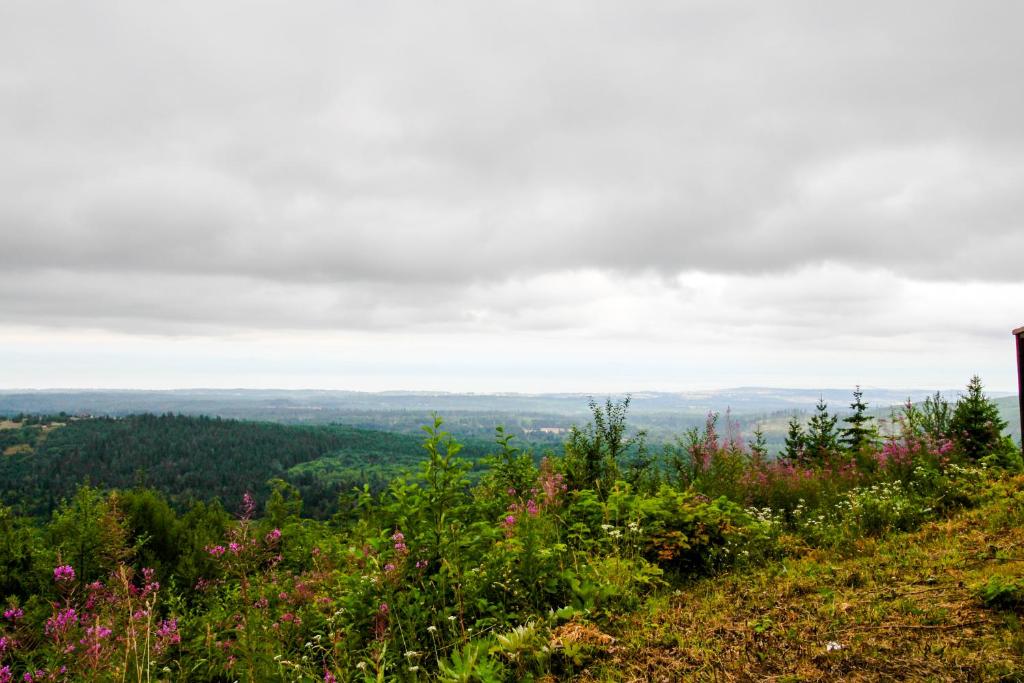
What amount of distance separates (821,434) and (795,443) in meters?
0.80

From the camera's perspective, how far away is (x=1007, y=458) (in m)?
9.19

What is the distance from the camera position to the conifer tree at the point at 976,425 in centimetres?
1016

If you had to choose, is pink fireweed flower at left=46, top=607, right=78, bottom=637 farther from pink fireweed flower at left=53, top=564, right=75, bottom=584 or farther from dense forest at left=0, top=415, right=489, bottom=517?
dense forest at left=0, top=415, right=489, bottom=517

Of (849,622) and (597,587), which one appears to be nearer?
(849,622)

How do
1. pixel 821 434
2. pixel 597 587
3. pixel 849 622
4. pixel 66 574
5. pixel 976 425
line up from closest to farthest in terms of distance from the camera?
1. pixel 849 622
2. pixel 597 587
3. pixel 66 574
4. pixel 976 425
5. pixel 821 434

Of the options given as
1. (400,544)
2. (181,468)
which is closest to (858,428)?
(400,544)

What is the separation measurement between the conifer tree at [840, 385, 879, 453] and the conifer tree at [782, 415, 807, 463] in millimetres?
965

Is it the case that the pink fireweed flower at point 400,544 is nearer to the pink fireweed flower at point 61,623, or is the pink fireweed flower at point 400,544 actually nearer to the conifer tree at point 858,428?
the pink fireweed flower at point 61,623

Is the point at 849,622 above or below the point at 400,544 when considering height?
below

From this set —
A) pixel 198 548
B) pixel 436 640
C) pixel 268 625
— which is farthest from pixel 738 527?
pixel 198 548

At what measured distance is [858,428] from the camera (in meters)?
14.9

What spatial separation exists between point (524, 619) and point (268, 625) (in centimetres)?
322

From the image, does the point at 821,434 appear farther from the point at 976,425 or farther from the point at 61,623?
the point at 61,623

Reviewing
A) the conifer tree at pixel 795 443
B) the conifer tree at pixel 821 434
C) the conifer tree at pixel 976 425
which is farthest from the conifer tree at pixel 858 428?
the conifer tree at pixel 976 425
